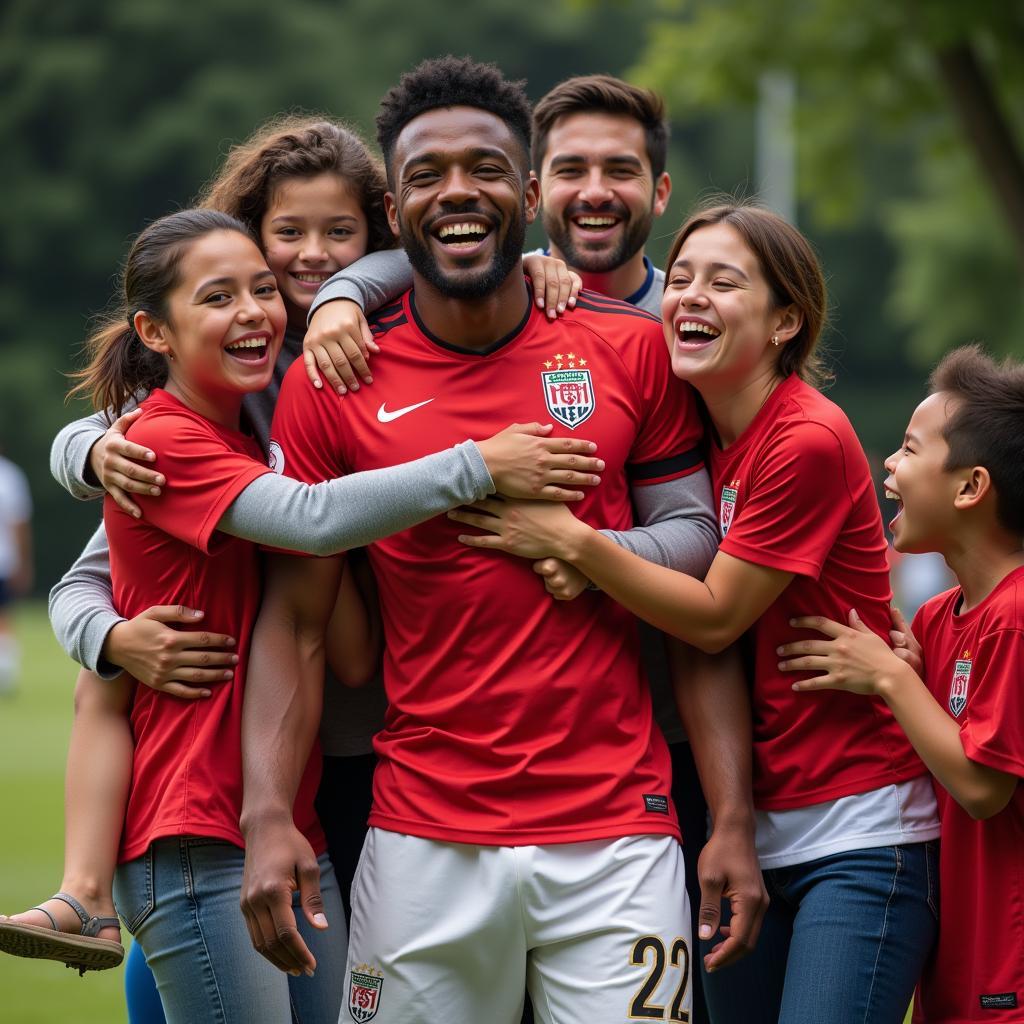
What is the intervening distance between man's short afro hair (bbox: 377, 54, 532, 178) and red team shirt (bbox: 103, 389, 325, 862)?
0.93 meters

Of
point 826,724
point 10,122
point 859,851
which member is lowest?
point 859,851

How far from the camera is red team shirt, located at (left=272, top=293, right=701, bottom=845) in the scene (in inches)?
154

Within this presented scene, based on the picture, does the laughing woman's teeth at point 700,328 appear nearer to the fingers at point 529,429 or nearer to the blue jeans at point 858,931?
the fingers at point 529,429

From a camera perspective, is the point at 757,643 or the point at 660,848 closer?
the point at 660,848

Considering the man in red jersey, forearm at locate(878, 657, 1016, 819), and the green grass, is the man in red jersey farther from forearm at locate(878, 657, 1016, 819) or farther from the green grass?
the green grass

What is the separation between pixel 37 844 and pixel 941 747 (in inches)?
293

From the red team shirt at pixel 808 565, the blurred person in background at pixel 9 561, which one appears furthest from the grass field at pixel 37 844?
the red team shirt at pixel 808 565

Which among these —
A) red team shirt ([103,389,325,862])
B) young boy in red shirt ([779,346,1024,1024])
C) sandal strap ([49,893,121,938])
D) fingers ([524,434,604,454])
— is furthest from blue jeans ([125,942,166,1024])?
young boy in red shirt ([779,346,1024,1024])

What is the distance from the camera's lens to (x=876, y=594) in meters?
4.20

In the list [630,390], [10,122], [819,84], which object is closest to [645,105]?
[630,390]

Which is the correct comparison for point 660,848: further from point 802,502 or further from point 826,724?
point 802,502

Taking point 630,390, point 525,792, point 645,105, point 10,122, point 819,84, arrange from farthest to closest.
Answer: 1. point 10,122
2. point 819,84
3. point 645,105
4. point 630,390
5. point 525,792

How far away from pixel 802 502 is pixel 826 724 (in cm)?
59

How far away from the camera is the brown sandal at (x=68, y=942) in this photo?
389 centimetres
